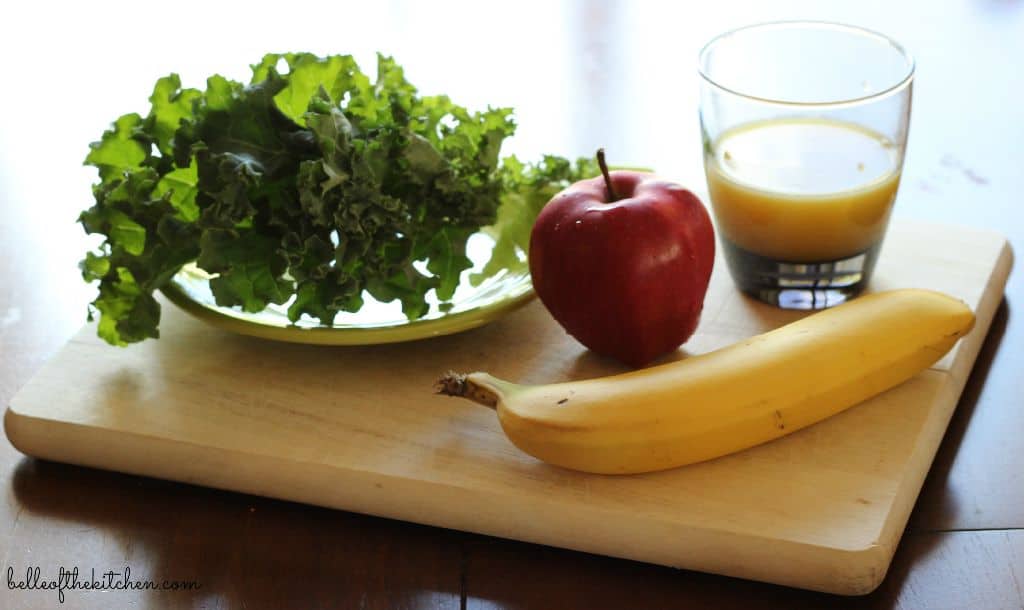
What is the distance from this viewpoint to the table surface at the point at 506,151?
867 mm

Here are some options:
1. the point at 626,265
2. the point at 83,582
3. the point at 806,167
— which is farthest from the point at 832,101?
the point at 83,582

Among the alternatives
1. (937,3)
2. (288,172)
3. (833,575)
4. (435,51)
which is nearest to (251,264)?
(288,172)

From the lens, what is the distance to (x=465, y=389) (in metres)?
0.93

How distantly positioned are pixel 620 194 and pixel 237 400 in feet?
1.19

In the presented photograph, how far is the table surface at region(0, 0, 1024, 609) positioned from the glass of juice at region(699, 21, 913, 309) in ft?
0.52

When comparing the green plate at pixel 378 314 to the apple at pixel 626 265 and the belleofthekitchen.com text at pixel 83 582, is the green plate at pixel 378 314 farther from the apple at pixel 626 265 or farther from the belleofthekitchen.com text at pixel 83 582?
the belleofthekitchen.com text at pixel 83 582

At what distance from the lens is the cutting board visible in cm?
87

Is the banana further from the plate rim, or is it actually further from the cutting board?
the plate rim

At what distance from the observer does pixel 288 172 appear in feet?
3.44

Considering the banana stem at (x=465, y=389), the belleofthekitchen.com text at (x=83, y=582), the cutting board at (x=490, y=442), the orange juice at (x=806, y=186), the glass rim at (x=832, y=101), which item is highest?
the glass rim at (x=832, y=101)

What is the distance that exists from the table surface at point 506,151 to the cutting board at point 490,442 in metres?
0.02

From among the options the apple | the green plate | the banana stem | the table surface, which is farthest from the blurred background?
the banana stem

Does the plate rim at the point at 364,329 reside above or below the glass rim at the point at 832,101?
below

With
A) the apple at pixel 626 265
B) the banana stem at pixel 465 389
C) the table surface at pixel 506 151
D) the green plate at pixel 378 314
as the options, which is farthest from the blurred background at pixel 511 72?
the banana stem at pixel 465 389
